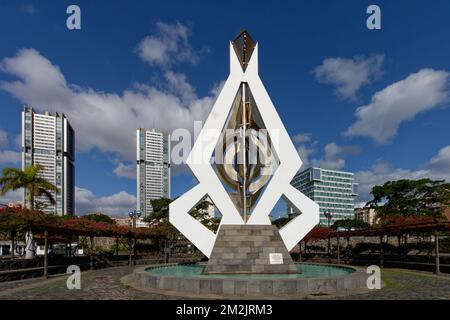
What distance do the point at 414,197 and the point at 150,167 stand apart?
133 m

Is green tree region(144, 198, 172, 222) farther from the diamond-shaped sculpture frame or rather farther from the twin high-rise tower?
the twin high-rise tower

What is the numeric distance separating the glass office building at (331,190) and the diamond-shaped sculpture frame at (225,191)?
14114 centimetres

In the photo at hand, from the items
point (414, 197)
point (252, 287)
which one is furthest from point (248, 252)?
point (414, 197)

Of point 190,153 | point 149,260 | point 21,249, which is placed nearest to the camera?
point 190,153

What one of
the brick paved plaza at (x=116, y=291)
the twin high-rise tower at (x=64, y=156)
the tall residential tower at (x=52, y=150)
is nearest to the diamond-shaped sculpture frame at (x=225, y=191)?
the brick paved plaza at (x=116, y=291)

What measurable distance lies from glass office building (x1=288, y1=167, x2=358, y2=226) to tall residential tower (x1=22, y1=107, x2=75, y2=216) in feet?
291

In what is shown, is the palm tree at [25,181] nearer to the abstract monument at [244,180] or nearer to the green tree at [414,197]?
the abstract monument at [244,180]

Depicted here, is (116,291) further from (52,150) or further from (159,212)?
(52,150)

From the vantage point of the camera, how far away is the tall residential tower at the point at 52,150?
125062mm

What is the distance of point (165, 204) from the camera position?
52.1 meters

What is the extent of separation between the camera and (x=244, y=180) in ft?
65.7
